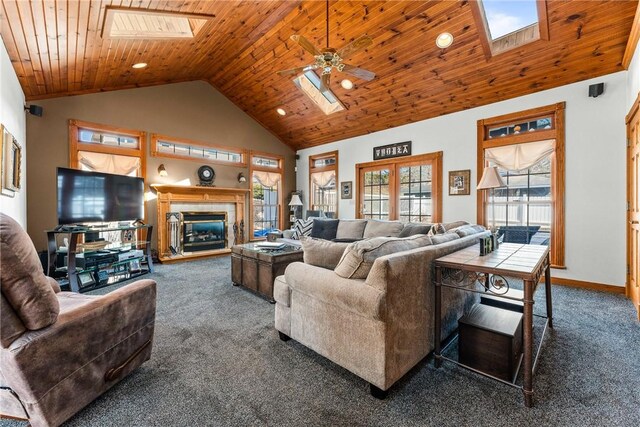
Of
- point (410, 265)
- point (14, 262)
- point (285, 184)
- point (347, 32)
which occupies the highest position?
point (347, 32)

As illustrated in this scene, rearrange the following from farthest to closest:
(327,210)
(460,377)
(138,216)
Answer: (327,210) → (138,216) → (460,377)

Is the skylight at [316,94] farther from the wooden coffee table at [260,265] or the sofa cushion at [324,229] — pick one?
the wooden coffee table at [260,265]

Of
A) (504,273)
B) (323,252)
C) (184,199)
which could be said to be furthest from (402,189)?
(184,199)

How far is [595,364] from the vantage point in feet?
6.49

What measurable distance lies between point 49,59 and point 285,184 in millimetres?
5116

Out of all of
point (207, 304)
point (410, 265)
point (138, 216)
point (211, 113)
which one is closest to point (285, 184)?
point (211, 113)

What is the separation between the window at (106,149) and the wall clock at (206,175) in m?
1.08

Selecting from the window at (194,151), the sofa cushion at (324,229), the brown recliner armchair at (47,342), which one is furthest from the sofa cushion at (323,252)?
the window at (194,151)

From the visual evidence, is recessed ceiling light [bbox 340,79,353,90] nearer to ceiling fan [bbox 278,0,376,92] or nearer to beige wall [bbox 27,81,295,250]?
ceiling fan [bbox 278,0,376,92]

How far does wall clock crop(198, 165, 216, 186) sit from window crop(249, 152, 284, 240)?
105 cm

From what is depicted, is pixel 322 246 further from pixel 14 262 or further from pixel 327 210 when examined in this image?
pixel 327 210

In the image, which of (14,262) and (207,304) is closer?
(14,262)

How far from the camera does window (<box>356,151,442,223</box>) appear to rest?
5359 mm

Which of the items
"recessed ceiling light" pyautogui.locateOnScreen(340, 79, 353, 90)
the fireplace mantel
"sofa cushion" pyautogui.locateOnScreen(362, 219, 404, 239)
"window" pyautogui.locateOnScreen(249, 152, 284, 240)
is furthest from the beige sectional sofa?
"window" pyautogui.locateOnScreen(249, 152, 284, 240)
